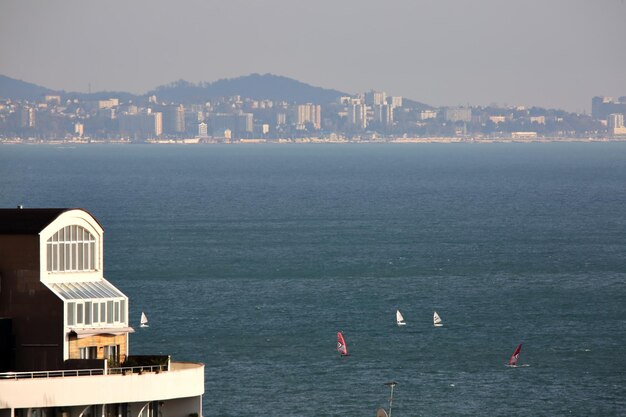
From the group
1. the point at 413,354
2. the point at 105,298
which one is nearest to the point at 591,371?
the point at 413,354

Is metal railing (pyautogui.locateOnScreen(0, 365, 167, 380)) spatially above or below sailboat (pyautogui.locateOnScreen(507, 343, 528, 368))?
above

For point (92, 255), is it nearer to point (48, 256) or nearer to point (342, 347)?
point (48, 256)

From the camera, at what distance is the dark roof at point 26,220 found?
3372 centimetres

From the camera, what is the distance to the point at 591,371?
103m

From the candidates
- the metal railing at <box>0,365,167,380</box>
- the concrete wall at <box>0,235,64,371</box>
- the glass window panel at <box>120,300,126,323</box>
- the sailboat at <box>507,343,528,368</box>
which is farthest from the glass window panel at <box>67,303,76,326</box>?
the sailboat at <box>507,343,528,368</box>

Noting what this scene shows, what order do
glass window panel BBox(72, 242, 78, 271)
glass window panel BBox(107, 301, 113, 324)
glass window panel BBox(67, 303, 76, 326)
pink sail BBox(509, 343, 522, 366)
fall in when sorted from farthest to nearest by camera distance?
pink sail BBox(509, 343, 522, 366) → glass window panel BBox(107, 301, 113, 324) → glass window panel BBox(72, 242, 78, 271) → glass window panel BBox(67, 303, 76, 326)

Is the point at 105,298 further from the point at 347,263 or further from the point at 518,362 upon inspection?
the point at 347,263

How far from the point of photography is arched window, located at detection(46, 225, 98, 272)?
112 ft

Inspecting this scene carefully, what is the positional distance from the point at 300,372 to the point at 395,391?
7.82m

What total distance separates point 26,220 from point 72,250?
1.16m

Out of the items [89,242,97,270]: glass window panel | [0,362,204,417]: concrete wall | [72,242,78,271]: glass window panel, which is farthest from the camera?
[89,242,97,270]: glass window panel

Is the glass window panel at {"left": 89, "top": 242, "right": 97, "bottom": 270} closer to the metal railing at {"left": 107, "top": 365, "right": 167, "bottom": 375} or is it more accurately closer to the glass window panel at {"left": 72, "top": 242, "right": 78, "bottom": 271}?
the glass window panel at {"left": 72, "top": 242, "right": 78, "bottom": 271}

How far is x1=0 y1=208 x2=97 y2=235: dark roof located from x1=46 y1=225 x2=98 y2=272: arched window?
371 millimetres

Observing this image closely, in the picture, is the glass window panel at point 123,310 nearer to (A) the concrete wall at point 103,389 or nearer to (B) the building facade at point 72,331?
(B) the building facade at point 72,331
